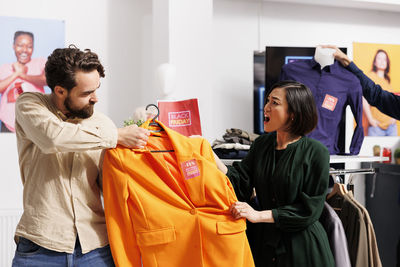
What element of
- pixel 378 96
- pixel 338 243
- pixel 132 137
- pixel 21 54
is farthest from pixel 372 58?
pixel 132 137

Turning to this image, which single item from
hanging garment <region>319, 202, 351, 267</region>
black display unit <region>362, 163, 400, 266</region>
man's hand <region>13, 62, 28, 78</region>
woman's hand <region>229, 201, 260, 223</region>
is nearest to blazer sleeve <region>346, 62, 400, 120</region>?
black display unit <region>362, 163, 400, 266</region>

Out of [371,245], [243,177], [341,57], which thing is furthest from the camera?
[341,57]

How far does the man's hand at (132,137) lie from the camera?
1.60 m

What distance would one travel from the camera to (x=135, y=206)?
166 cm

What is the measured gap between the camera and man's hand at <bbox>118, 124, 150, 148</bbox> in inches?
62.9

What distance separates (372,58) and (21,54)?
12.2 feet

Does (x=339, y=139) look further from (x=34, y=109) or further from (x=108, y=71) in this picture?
(x=34, y=109)

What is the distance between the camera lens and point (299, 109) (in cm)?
186

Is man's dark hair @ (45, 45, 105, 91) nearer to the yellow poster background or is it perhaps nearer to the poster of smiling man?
the poster of smiling man

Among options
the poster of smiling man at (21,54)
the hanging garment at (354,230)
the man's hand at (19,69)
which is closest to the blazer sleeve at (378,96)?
the hanging garment at (354,230)

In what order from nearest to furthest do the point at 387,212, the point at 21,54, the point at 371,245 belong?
the point at 371,245, the point at 21,54, the point at 387,212

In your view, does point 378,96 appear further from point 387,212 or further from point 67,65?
point 67,65

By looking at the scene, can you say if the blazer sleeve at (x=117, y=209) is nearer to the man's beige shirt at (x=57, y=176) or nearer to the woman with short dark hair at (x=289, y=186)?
the man's beige shirt at (x=57, y=176)

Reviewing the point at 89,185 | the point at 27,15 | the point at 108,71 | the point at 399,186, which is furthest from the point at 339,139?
the point at 27,15
